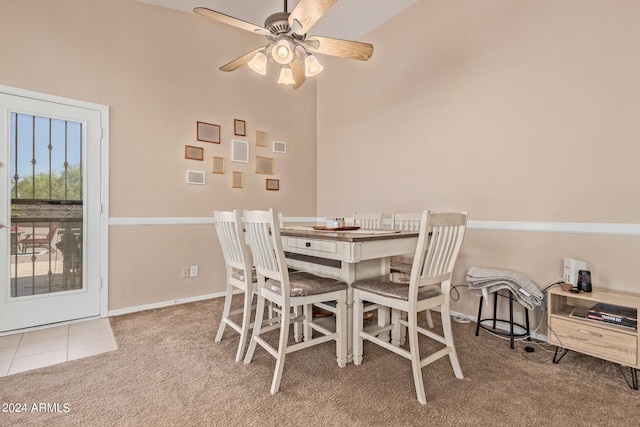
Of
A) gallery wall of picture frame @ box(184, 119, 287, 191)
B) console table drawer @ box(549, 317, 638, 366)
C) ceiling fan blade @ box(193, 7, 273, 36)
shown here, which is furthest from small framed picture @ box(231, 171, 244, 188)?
console table drawer @ box(549, 317, 638, 366)

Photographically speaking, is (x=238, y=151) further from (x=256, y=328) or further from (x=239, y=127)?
(x=256, y=328)

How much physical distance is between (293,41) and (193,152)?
1790mm

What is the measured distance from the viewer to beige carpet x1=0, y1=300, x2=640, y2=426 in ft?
4.81

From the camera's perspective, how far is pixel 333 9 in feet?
11.0

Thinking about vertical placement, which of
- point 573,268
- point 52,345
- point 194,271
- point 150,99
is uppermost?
point 150,99

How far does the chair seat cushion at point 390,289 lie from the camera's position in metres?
1.73

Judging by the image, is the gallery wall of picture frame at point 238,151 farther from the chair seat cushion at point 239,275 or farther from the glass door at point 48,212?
the chair seat cushion at point 239,275

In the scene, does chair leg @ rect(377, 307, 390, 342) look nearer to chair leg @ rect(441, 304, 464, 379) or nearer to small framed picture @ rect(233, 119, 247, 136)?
chair leg @ rect(441, 304, 464, 379)

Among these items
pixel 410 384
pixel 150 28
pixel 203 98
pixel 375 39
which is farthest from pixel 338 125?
pixel 410 384

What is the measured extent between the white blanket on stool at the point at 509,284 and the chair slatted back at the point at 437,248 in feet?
2.29

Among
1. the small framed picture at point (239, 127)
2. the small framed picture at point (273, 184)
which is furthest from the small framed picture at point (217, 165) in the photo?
the small framed picture at point (273, 184)

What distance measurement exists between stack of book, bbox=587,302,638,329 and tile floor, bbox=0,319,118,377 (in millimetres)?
3230

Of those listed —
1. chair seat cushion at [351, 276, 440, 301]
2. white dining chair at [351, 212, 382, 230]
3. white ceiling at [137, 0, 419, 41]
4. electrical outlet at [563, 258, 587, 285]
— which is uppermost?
white ceiling at [137, 0, 419, 41]

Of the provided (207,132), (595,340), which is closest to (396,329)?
(595,340)
